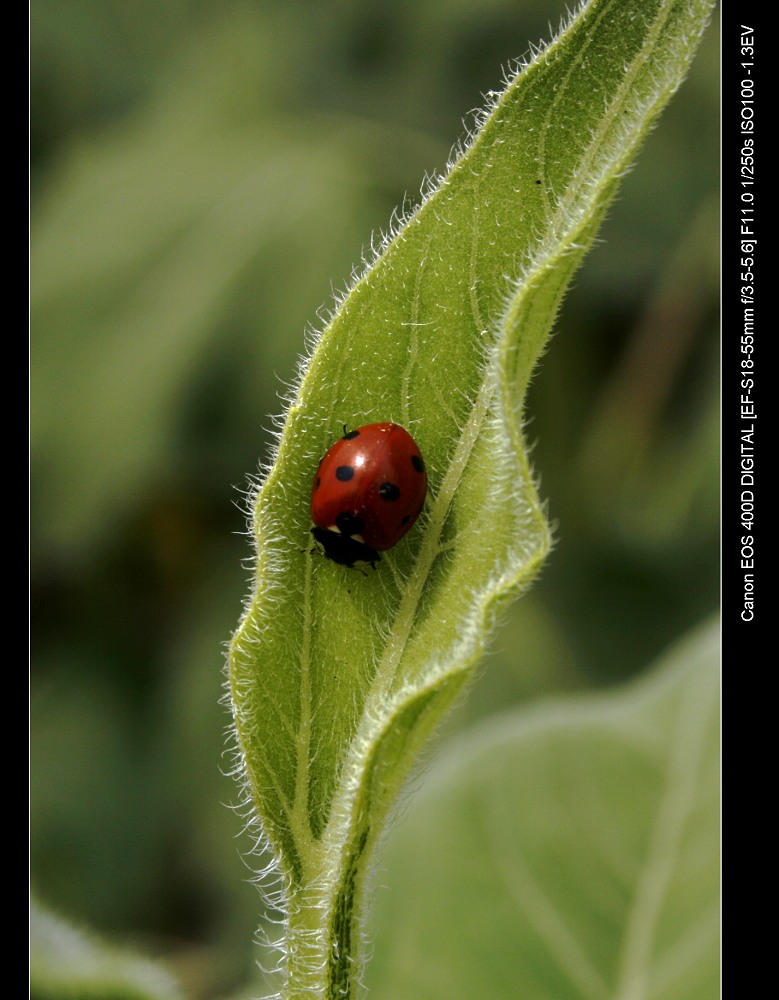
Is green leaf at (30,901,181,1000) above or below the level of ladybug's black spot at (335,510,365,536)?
below

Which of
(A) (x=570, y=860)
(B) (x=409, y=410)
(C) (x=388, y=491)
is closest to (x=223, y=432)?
(A) (x=570, y=860)

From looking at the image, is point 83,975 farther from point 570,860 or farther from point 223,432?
point 223,432

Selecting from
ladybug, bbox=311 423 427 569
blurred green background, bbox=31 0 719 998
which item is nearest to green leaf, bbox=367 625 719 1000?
ladybug, bbox=311 423 427 569

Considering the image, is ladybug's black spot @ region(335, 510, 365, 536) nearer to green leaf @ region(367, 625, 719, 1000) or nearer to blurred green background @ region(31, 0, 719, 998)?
green leaf @ region(367, 625, 719, 1000)
